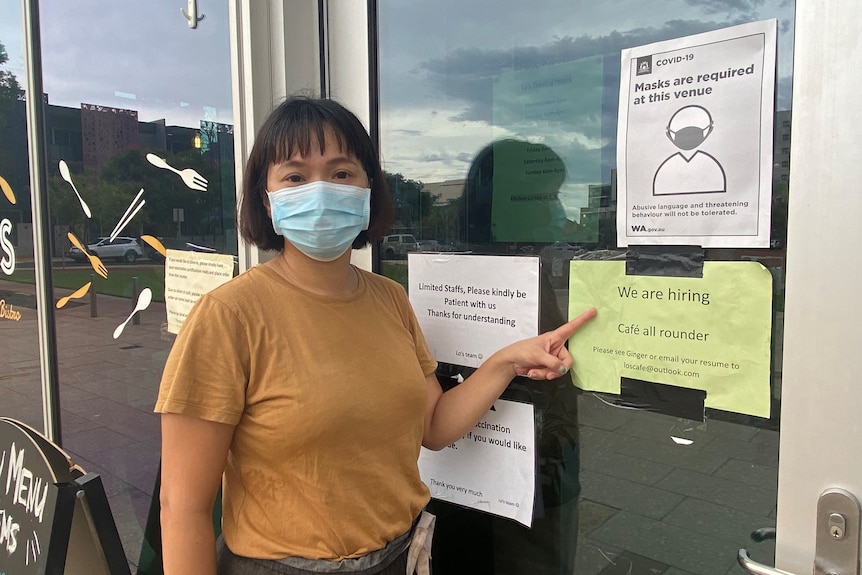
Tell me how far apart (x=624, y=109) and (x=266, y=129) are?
29.4 inches

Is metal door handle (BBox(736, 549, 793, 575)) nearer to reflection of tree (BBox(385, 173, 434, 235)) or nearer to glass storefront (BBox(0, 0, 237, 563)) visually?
reflection of tree (BBox(385, 173, 434, 235))

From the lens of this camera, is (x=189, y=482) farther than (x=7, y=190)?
No

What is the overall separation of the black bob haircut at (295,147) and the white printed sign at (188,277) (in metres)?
0.52

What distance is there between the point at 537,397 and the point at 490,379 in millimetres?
129

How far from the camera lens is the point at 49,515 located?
1.55 meters

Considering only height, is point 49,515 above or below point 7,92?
below

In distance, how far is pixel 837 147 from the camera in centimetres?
95

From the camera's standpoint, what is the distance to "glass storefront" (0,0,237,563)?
201cm

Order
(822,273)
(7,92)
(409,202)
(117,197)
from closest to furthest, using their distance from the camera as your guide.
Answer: (822,273) < (409,202) < (117,197) < (7,92)

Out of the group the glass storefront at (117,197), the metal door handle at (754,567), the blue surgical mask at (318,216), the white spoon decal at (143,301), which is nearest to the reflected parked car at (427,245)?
the blue surgical mask at (318,216)

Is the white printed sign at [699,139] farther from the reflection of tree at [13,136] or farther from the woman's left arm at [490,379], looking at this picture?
the reflection of tree at [13,136]

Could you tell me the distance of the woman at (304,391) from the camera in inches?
46.3

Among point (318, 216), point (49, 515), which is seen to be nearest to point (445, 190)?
point (318, 216)

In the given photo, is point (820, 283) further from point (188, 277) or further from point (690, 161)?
point (188, 277)
